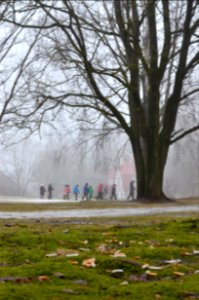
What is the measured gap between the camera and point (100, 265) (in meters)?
6.28

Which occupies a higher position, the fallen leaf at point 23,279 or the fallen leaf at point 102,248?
the fallen leaf at point 102,248

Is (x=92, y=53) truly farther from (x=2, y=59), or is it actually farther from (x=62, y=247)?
(x=62, y=247)

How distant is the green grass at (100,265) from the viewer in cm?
513

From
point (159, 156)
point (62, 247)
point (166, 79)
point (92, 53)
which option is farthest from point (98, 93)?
point (62, 247)

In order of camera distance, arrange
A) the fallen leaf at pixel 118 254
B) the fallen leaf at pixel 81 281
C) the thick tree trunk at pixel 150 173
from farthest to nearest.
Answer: the thick tree trunk at pixel 150 173 < the fallen leaf at pixel 118 254 < the fallen leaf at pixel 81 281

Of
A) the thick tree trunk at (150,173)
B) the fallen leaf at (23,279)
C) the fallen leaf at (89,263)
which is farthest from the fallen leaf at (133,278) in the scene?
the thick tree trunk at (150,173)

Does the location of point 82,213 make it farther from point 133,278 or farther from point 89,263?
point 133,278

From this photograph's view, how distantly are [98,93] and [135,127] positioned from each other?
2975 millimetres

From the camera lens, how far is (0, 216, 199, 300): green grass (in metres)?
5.13

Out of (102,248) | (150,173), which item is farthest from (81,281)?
(150,173)

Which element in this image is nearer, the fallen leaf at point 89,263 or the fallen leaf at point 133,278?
the fallen leaf at point 133,278

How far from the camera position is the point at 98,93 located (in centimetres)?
2989

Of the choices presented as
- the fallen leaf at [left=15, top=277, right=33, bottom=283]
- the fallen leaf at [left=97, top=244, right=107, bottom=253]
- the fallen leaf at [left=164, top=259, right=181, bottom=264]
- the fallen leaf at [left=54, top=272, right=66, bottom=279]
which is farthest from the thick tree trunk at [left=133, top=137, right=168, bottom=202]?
the fallen leaf at [left=15, top=277, right=33, bottom=283]

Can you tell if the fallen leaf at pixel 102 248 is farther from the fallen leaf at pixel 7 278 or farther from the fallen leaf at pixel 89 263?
the fallen leaf at pixel 7 278
